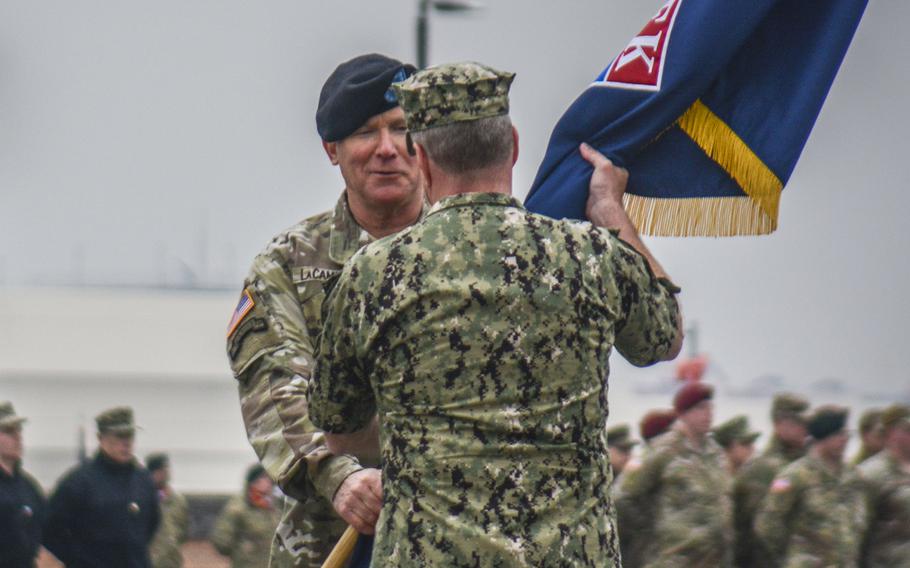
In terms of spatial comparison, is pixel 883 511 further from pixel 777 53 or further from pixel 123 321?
pixel 123 321

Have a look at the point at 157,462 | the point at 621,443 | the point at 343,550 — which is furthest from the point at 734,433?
the point at 343,550

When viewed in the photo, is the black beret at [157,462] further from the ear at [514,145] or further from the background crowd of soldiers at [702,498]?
the ear at [514,145]

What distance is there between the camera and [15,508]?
10898 mm

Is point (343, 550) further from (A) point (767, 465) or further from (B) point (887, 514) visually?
(A) point (767, 465)

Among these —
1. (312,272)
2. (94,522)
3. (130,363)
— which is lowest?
(130,363)

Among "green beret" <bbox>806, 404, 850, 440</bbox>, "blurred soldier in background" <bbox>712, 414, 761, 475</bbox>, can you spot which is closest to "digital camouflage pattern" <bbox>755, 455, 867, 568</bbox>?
"green beret" <bbox>806, 404, 850, 440</bbox>

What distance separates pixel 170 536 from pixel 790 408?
480cm

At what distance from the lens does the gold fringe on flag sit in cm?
491

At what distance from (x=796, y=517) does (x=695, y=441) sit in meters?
0.73

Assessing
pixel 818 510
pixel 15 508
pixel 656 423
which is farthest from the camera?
pixel 656 423

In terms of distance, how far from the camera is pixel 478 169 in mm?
3928

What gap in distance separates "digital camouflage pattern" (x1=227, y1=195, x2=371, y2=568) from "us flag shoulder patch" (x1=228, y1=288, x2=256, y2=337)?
0.01 meters

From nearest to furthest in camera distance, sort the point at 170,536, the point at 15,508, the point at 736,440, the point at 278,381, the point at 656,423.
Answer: the point at 278,381 → the point at 15,508 → the point at 656,423 → the point at 736,440 → the point at 170,536

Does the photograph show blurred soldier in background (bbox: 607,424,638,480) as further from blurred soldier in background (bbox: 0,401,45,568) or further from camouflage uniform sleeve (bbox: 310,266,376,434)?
camouflage uniform sleeve (bbox: 310,266,376,434)
